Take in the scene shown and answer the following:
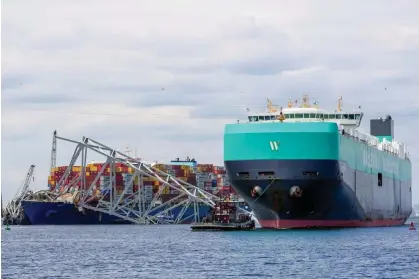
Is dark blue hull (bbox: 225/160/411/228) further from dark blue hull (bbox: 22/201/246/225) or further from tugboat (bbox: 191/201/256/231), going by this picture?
dark blue hull (bbox: 22/201/246/225)

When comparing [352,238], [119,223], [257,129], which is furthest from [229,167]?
[119,223]

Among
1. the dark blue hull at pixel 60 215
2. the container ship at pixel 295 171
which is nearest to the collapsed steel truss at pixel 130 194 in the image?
the dark blue hull at pixel 60 215

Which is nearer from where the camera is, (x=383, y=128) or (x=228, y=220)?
(x=228, y=220)

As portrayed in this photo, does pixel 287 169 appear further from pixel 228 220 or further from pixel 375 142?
pixel 375 142

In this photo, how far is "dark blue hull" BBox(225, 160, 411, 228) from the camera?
266 ft

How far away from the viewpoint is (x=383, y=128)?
12769 cm

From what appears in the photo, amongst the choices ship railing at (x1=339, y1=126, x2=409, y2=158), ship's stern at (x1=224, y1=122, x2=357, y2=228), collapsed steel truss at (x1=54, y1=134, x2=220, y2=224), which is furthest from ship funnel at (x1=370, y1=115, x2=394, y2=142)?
ship's stern at (x1=224, y1=122, x2=357, y2=228)

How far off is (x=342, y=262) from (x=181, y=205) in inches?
4747

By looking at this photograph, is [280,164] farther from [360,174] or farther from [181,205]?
[181,205]

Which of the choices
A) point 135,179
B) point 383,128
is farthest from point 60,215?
point 383,128

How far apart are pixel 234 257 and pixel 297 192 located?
869 inches

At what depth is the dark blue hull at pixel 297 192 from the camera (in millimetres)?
81000

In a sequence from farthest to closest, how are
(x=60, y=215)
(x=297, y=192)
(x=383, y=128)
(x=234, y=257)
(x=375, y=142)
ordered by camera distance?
(x=60, y=215) < (x=383, y=128) < (x=375, y=142) < (x=297, y=192) < (x=234, y=257)

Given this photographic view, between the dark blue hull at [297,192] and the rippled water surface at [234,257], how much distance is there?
235 cm
